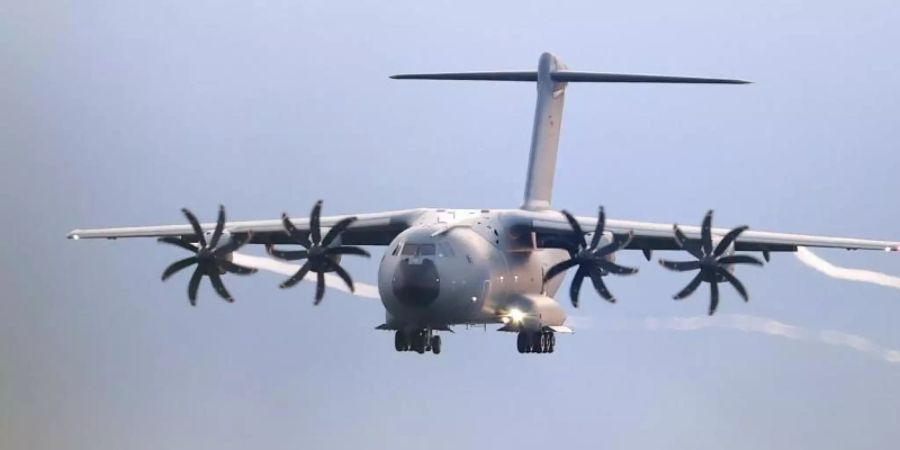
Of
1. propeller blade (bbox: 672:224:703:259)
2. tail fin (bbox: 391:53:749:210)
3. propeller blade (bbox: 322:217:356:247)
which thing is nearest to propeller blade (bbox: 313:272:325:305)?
propeller blade (bbox: 322:217:356:247)

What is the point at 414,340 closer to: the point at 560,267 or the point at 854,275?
the point at 560,267

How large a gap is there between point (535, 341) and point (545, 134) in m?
5.99

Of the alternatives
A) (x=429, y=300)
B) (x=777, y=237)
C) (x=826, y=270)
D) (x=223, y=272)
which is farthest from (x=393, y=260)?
(x=826, y=270)

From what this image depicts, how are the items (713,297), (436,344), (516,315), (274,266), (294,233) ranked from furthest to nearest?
(274,266) → (436,344) → (516,315) → (294,233) → (713,297)

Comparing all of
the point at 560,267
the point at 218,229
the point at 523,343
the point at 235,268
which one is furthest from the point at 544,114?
the point at 235,268

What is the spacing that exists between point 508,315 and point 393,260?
2.86 m

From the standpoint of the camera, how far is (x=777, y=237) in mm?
41562

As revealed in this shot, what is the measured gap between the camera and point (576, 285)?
40.3 meters

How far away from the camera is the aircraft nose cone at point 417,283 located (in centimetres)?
3934

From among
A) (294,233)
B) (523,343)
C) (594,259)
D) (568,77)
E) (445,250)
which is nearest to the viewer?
(445,250)

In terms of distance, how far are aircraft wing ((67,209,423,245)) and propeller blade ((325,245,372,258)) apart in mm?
1100

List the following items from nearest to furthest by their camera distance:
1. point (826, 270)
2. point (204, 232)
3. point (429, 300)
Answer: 1. point (429, 300)
2. point (204, 232)
3. point (826, 270)

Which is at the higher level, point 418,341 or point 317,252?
Answer: point 317,252

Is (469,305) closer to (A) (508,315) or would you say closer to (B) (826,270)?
(A) (508,315)
